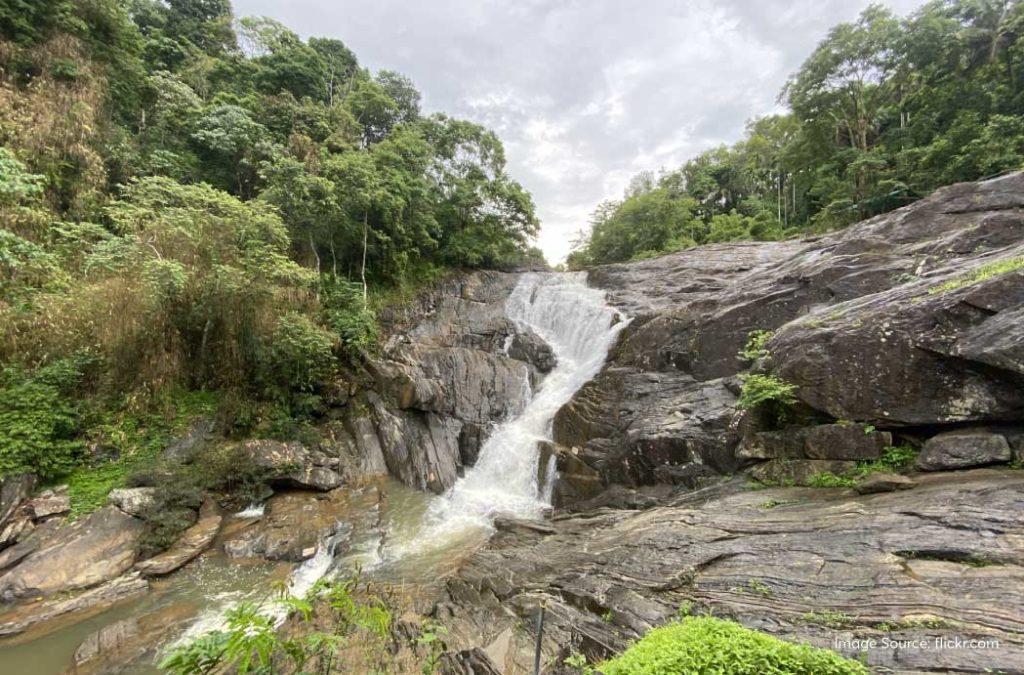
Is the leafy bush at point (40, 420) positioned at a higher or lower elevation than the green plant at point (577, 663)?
higher

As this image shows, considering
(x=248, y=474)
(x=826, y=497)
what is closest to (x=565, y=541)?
(x=826, y=497)

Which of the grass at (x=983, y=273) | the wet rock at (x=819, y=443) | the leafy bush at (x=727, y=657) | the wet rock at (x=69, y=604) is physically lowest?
the wet rock at (x=69, y=604)

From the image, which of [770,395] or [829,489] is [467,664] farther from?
[770,395]

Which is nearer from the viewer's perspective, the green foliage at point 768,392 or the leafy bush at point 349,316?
the green foliage at point 768,392

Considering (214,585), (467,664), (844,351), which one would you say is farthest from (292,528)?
(844,351)

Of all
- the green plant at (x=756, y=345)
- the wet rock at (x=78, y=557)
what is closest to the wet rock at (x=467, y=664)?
the wet rock at (x=78, y=557)

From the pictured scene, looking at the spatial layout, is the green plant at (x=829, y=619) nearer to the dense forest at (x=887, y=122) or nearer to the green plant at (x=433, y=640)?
the green plant at (x=433, y=640)

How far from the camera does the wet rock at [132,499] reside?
294 inches

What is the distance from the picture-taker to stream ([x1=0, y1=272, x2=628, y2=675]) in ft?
19.0

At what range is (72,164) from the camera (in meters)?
10.3

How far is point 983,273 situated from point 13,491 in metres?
16.6

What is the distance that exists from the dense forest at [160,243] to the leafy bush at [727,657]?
899 centimetres

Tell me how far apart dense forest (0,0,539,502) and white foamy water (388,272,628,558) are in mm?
4984

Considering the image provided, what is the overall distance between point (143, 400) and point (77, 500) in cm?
230
